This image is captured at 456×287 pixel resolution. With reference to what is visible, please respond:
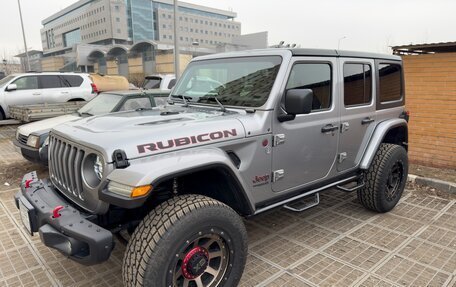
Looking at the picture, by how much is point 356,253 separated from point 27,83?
39.2 feet

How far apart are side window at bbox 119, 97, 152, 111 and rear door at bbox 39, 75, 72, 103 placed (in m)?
6.12

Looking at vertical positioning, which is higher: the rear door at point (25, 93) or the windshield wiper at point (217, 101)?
the windshield wiper at point (217, 101)

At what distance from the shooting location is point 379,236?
388 cm

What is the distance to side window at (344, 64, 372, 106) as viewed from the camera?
3.84 metres

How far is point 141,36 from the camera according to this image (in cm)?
8988

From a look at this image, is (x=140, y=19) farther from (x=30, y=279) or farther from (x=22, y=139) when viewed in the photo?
(x=30, y=279)

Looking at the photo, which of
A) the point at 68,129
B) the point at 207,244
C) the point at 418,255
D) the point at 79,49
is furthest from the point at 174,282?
the point at 79,49

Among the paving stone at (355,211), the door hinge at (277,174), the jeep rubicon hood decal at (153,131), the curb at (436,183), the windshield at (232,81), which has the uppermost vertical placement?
the windshield at (232,81)

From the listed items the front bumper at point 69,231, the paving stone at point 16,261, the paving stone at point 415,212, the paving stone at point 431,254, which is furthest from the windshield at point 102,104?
the paving stone at point 431,254

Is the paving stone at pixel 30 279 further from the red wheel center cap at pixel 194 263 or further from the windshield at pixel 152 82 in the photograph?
the windshield at pixel 152 82

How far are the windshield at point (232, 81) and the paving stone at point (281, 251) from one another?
1.53 m

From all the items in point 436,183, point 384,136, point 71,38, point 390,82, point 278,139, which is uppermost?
point 71,38

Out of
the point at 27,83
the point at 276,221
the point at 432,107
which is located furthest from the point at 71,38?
the point at 276,221

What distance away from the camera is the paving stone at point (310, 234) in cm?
375
